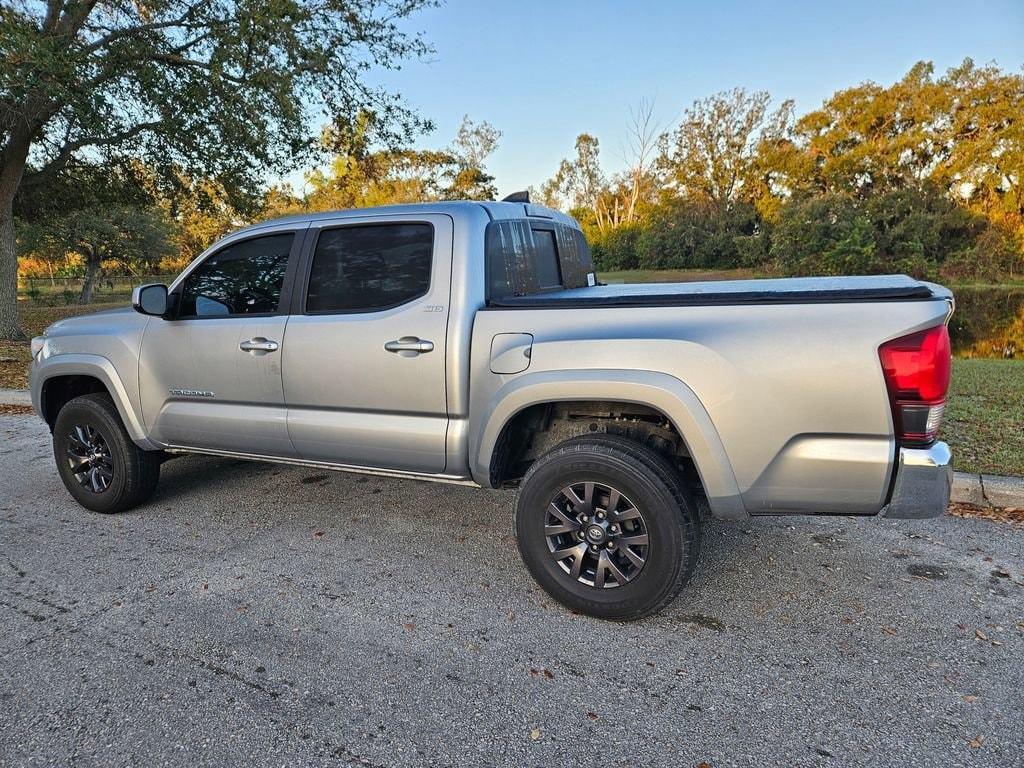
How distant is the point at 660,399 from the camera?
262 cm

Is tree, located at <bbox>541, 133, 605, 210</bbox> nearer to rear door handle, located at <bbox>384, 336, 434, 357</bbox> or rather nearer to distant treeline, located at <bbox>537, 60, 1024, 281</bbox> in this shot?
distant treeline, located at <bbox>537, 60, 1024, 281</bbox>

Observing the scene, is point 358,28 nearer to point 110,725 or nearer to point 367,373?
point 367,373

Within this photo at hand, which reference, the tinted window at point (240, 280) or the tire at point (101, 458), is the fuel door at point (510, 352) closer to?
the tinted window at point (240, 280)

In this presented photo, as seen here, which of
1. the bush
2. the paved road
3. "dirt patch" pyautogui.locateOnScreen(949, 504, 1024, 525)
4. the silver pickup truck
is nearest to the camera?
the paved road

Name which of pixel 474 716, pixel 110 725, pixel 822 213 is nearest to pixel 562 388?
pixel 474 716

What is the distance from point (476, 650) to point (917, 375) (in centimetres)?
201

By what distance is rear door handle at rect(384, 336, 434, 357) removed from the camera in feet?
10.1

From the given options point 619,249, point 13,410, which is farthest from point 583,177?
point 13,410

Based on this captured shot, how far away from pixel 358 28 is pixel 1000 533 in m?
14.2

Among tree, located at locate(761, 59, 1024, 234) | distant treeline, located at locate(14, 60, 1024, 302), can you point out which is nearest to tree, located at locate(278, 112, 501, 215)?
distant treeline, located at locate(14, 60, 1024, 302)

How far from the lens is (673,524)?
8.71 feet

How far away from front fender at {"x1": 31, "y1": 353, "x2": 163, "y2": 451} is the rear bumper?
4063 millimetres

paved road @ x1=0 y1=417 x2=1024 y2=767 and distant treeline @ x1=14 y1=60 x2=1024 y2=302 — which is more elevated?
distant treeline @ x1=14 y1=60 x2=1024 y2=302

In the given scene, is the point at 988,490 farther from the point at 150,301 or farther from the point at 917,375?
the point at 150,301
